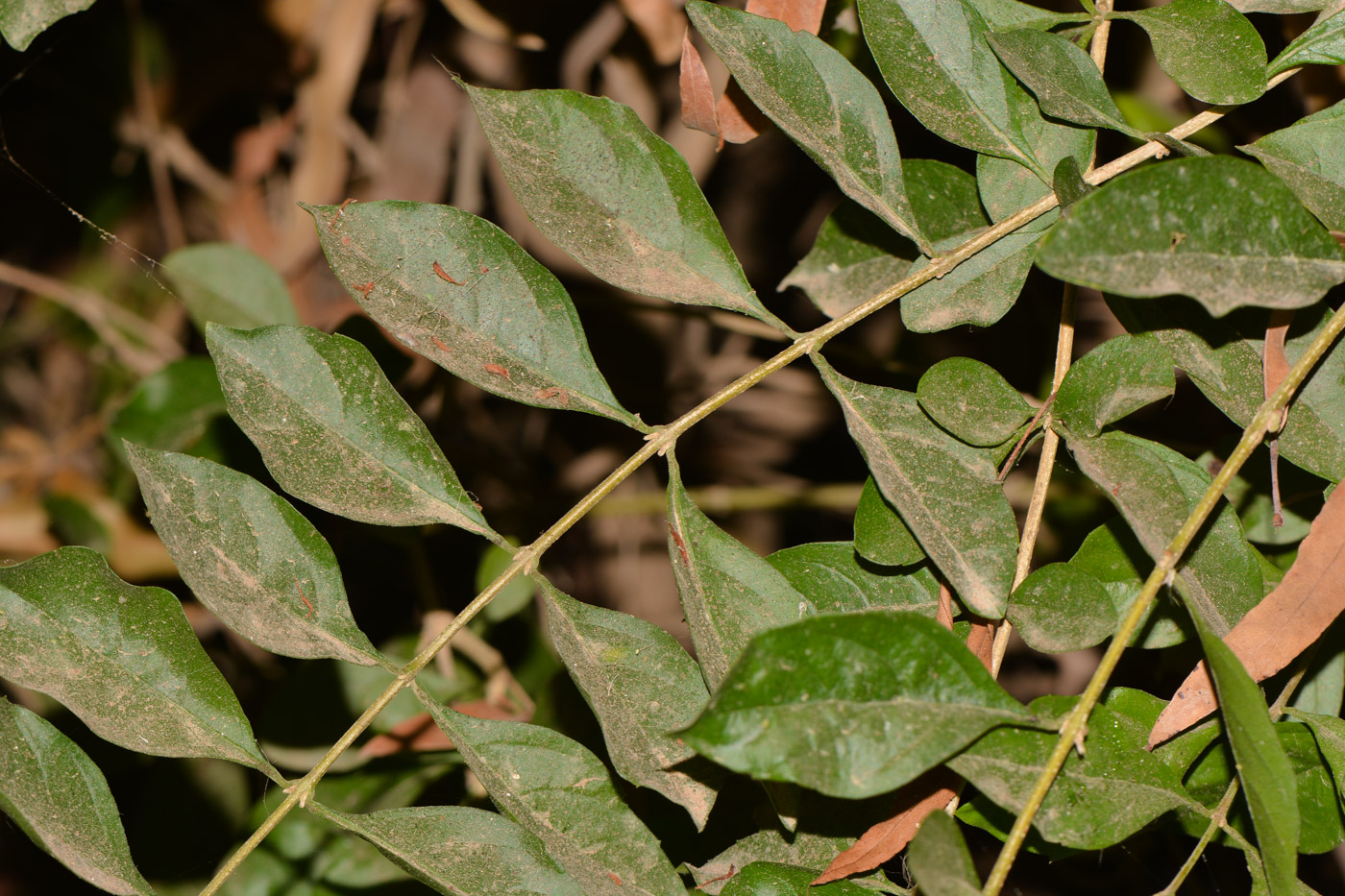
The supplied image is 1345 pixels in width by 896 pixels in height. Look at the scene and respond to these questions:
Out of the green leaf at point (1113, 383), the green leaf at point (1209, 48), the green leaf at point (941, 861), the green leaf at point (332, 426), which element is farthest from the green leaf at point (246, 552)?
the green leaf at point (1209, 48)

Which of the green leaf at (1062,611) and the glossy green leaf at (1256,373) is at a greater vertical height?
the glossy green leaf at (1256,373)

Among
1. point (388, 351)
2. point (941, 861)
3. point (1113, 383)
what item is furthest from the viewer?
point (388, 351)

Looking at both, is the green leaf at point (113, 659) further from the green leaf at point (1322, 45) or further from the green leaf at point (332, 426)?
the green leaf at point (1322, 45)

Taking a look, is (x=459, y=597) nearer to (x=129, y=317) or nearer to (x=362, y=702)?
(x=362, y=702)

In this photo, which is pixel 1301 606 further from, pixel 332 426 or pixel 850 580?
pixel 332 426

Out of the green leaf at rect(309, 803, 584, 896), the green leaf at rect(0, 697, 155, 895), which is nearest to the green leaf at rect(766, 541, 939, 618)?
the green leaf at rect(309, 803, 584, 896)

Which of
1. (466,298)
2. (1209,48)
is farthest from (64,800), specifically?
(1209,48)

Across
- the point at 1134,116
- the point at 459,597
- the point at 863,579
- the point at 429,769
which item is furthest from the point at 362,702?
the point at 1134,116
